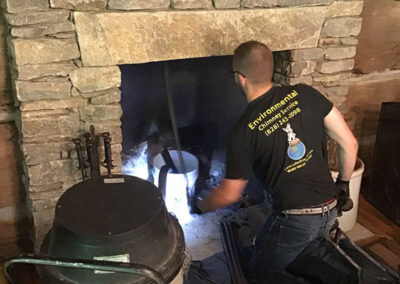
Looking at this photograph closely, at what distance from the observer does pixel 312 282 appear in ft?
6.77

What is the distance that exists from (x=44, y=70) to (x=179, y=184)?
1177 mm

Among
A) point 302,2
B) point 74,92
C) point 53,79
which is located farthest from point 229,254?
point 302,2

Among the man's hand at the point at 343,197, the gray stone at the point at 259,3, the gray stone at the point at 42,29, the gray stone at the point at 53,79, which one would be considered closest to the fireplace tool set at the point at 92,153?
the gray stone at the point at 53,79

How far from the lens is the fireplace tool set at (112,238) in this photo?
1455mm

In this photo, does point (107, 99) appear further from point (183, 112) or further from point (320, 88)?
point (320, 88)

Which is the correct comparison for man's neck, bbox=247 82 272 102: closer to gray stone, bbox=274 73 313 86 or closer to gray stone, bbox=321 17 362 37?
gray stone, bbox=274 73 313 86

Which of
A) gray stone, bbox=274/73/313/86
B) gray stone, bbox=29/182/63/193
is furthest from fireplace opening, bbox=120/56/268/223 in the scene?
gray stone, bbox=29/182/63/193

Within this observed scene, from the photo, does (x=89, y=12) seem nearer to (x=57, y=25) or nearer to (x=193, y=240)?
(x=57, y=25)

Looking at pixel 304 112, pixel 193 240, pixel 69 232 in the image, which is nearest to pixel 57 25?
pixel 69 232

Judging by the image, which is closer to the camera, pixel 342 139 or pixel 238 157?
pixel 238 157

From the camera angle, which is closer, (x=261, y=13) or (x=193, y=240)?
(x=261, y=13)

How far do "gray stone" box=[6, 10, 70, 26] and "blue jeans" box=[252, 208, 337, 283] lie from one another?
1327mm

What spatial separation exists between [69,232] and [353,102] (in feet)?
7.51

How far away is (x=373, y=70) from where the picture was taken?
122 inches
